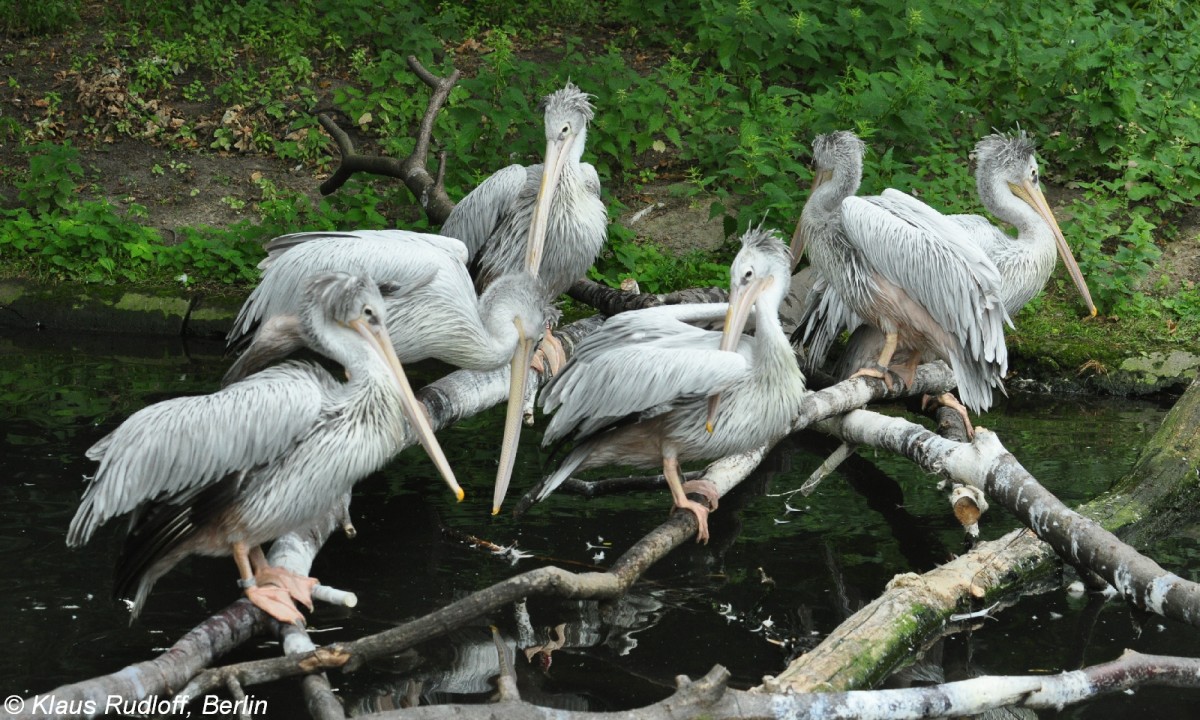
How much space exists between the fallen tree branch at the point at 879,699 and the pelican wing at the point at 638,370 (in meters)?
1.41

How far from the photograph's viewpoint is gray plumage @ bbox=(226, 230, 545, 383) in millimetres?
4531

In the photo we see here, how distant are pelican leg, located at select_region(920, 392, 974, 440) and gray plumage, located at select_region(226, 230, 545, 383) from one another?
1.80 metres

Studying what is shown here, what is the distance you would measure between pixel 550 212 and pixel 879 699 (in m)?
3.30

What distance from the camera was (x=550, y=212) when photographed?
5684 millimetres

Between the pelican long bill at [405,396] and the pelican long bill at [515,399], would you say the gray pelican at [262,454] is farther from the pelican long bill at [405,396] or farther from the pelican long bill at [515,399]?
the pelican long bill at [515,399]

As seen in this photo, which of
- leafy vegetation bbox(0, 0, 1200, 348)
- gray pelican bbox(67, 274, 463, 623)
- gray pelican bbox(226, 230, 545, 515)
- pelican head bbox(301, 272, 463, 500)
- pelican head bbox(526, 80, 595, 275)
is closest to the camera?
gray pelican bbox(67, 274, 463, 623)

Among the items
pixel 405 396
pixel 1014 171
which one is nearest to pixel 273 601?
pixel 405 396

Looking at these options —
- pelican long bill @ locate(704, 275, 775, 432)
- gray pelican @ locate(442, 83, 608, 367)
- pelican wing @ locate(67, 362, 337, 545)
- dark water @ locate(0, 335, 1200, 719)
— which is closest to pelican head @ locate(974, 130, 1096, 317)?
dark water @ locate(0, 335, 1200, 719)

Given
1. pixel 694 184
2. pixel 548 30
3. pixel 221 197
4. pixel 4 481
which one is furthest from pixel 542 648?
pixel 548 30

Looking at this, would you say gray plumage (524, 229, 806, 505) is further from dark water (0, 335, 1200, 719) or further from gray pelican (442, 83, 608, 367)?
gray pelican (442, 83, 608, 367)

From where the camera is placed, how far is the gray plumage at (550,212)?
18.6ft

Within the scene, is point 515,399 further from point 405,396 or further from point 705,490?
point 405,396

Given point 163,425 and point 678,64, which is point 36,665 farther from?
point 678,64

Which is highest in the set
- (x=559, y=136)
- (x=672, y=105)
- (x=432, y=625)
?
(x=559, y=136)
